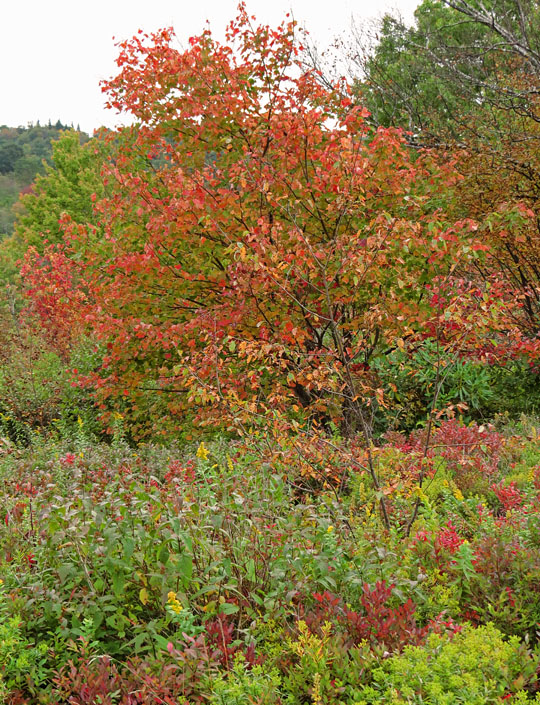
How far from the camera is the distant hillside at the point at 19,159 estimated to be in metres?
47.9

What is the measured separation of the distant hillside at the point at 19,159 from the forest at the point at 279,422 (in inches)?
1541

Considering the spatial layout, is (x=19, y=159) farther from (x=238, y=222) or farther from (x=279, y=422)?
(x=279, y=422)

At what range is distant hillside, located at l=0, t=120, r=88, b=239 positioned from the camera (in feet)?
157

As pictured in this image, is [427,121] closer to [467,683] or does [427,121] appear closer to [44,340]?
[44,340]

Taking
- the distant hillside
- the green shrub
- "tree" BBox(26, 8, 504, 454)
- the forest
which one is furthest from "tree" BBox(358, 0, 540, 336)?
the distant hillside

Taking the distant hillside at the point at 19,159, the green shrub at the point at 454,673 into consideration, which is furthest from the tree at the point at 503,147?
the distant hillside at the point at 19,159

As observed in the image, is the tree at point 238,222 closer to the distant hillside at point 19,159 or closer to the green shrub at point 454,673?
the green shrub at point 454,673

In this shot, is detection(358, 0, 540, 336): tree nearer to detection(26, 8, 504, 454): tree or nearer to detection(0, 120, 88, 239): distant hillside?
detection(26, 8, 504, 454): tree

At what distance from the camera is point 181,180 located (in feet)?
17.5

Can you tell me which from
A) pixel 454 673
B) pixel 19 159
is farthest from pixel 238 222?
pixel 19 159

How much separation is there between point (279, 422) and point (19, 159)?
61.1 m

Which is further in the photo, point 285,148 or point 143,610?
point 285,148

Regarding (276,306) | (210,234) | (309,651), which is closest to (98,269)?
(210,234)

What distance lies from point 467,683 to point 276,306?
406 centimetres
